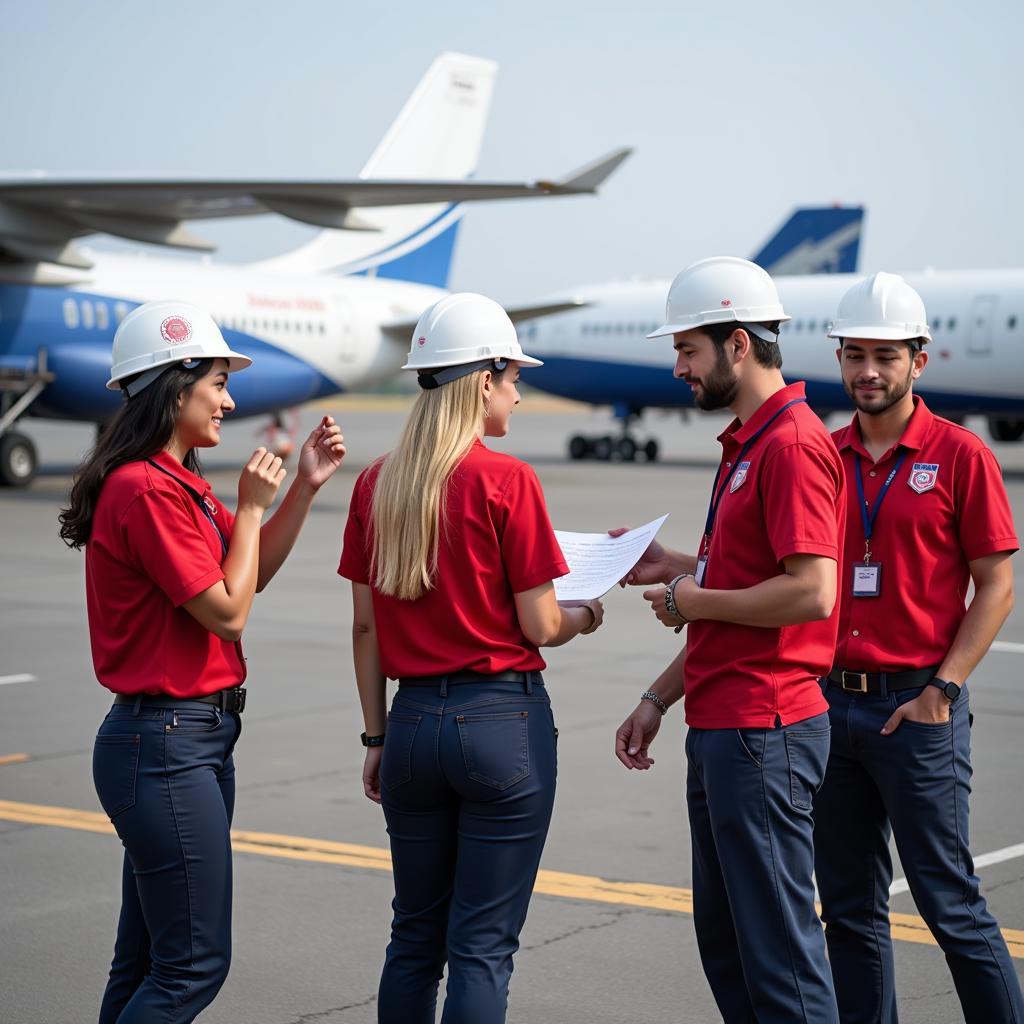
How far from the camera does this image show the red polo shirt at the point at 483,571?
3.49 metres

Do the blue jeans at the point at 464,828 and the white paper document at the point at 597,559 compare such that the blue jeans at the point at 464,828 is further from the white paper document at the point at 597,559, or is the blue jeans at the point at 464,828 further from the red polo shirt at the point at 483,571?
the white paper document at the point at 597,559

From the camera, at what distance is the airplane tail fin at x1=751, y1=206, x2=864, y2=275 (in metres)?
41.2

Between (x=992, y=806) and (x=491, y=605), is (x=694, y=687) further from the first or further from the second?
(x=992, y=806)

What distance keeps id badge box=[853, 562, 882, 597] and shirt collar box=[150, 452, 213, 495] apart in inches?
66.5

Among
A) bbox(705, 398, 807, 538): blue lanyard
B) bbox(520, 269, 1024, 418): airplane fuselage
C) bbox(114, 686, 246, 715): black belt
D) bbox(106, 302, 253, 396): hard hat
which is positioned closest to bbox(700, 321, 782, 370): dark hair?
bbox(705, 398, 807, 538): blue lanyard

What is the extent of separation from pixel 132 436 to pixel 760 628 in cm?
154

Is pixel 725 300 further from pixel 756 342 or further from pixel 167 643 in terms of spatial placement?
pixel 167 643

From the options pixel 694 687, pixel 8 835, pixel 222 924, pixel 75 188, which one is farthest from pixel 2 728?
pixel 75 188

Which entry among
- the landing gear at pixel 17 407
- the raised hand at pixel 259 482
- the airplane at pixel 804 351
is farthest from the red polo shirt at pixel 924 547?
the airplane at pixel 804 351

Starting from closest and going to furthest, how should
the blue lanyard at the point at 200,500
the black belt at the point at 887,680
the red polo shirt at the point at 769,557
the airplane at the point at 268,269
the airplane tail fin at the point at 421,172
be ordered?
1. the red polo shirt at the point at 769,557
2. the blue lanyard at the point at 200,500
3. the black belt at the point at 887,680
4. the airplane at the point at 268,269
5. the airplane tail fin at the point at 421,172

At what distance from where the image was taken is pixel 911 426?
4.09 metres

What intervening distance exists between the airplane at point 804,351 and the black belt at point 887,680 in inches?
890

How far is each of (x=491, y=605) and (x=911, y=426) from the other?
1.31m

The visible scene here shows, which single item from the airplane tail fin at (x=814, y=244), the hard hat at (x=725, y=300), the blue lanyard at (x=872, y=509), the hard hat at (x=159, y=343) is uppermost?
the airplane tail fin at (x=814, y=244)
